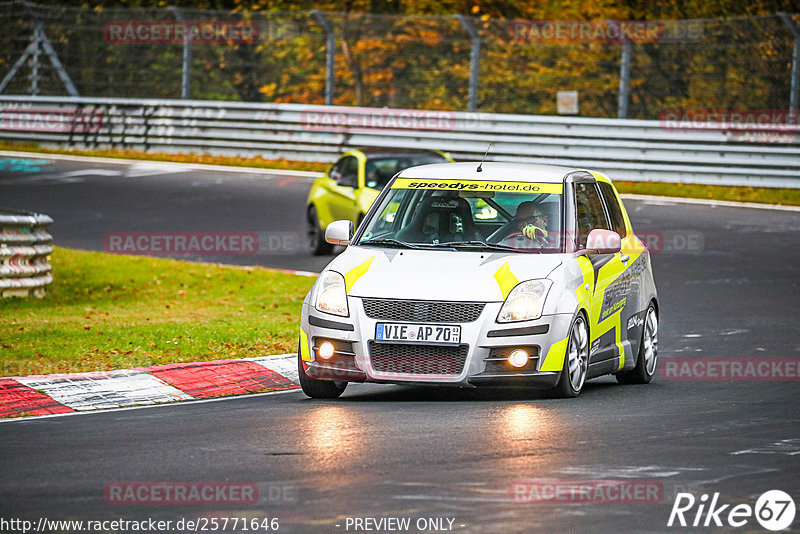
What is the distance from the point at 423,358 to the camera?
32.2ft

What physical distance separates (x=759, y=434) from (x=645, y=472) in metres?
1.49

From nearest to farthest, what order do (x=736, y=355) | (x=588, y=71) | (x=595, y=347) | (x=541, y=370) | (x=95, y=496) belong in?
(x=95, y=496)
(x=541, y=370)
(x=595, y=347)
(x=736, y=355)
(x=588, y=71)

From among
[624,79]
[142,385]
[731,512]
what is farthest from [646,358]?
[624,79]

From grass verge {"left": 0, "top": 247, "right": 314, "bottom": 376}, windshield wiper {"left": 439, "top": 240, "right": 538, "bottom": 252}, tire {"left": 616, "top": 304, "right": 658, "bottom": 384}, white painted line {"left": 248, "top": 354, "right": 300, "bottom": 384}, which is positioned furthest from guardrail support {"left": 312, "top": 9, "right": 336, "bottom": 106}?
windshield wiper {"left": 439, "top": 240, "right": 538, "bottom": 252}

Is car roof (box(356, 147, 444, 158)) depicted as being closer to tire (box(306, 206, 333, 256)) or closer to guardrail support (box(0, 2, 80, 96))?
tire (box(306, 206, 333, 256))

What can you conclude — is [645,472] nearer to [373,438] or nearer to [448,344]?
[373,438]

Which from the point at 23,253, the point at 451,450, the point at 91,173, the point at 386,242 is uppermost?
the point at 386,242

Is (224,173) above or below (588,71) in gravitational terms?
below

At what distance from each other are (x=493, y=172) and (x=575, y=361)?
175 centimetres

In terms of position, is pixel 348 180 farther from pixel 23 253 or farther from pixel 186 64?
pixel 186 64

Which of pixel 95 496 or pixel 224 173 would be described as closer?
pixel 95 496

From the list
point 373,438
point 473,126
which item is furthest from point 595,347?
point 473,126

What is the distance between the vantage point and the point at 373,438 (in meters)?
8.70

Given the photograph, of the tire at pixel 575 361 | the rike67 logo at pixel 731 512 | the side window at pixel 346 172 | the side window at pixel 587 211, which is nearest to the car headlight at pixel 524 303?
the tire at pixel 575 361
